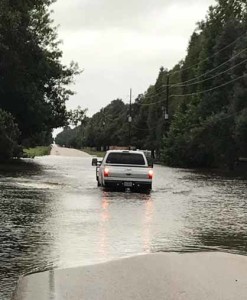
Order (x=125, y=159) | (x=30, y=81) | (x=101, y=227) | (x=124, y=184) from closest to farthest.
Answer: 1. (x=101, y=227)
2. (x=124, y=184)
3. (x=125, y=159)
4. (x=30, y=81)

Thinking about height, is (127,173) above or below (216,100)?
below

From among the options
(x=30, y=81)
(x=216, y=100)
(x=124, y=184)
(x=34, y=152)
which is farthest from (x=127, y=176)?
(x=34, y=152)

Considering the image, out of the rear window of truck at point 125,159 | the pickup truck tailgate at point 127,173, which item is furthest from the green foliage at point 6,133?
the pickup truck tailgate at point 127,173

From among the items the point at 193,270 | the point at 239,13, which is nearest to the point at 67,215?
the point at 193,270

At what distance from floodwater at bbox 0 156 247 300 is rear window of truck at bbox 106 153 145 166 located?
2.88 m

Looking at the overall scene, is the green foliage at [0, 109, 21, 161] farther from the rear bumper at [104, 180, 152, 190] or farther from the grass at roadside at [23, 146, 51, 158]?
the grass at roadside at [23, 146, 51, 158]

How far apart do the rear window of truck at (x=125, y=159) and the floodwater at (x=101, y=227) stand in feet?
9.45

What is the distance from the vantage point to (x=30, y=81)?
46219 mm

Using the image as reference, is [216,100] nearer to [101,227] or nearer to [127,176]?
[127,176]

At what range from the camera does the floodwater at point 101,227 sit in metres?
8.78

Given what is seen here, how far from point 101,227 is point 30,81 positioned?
3572 cm

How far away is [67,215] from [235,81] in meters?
37.1

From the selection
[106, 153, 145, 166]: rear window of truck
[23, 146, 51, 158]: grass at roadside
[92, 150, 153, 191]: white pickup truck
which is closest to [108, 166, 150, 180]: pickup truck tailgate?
[92, 150, 153, 191]: white pickup truck

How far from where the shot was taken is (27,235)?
10.6 m
